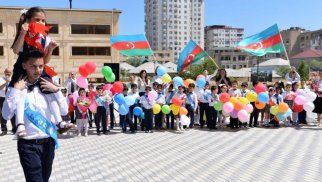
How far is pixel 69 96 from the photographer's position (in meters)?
10.6

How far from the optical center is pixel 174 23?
134 meters

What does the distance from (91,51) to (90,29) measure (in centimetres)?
263

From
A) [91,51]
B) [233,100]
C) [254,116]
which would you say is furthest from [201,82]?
[91,51]

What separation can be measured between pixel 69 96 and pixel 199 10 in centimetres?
13503

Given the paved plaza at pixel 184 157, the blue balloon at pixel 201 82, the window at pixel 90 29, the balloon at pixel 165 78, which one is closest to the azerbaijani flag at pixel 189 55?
the balloon at pixel 165 78

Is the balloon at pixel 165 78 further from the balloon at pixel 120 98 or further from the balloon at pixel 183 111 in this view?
the balloon at pixel 120 98

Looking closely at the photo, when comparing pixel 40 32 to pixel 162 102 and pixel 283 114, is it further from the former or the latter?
pixel 283 114

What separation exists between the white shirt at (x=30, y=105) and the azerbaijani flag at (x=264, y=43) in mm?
10101

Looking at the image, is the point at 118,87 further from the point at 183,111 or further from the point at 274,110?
the point at 274,110

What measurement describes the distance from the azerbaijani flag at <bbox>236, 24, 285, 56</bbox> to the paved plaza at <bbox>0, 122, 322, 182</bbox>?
3267mm

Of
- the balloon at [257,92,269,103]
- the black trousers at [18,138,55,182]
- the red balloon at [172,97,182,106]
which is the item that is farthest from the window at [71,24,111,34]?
the black trousers at [18,138,55,182]

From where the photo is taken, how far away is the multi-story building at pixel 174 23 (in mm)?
133500

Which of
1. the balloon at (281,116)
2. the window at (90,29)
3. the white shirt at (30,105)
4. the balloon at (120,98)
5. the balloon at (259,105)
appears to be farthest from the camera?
the window at (90,29)

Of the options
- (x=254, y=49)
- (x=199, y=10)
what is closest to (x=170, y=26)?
(x=199, y=10)
